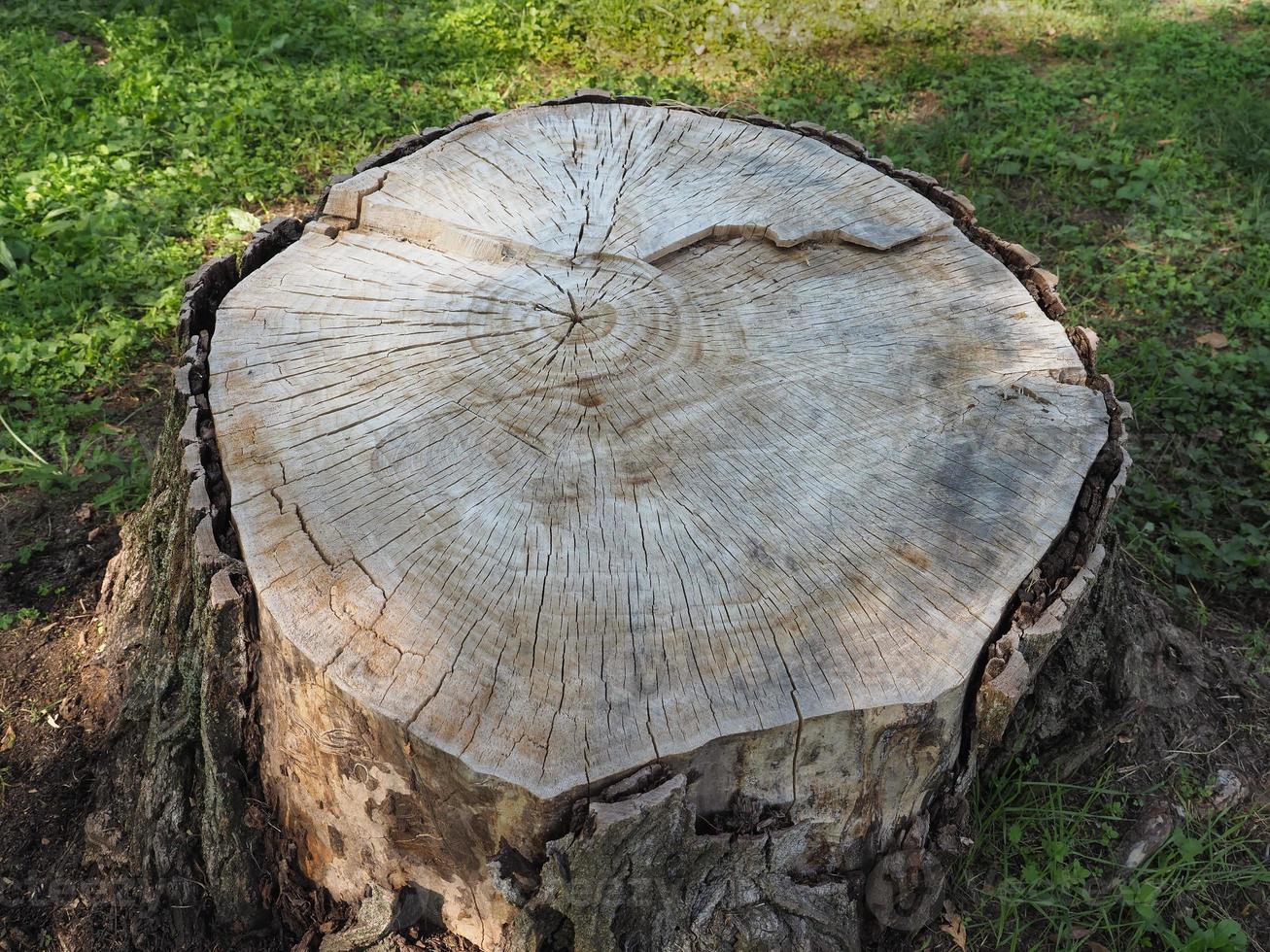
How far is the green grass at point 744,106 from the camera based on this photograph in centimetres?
350

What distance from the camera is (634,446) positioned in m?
2.04

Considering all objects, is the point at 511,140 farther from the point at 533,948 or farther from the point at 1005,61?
the point at 1005,61

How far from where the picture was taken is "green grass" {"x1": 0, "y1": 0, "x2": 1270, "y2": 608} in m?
3.50

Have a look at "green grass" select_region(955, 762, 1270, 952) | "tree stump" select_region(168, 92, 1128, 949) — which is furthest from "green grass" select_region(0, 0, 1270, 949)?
"tree stump" select_region(168, 92, 1128, 949)

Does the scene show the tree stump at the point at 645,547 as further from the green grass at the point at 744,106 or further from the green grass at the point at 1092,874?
the green grass at the point at 744,106

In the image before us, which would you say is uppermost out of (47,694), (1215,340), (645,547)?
(645,547)

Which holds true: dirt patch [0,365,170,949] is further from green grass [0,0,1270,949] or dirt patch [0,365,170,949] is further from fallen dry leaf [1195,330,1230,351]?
fallen dry leaf [1195,330,1230,351]

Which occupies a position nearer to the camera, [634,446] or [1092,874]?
[634,446]

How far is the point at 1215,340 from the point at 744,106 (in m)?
2.56

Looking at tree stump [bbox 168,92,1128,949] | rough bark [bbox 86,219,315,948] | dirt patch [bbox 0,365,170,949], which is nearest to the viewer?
tree stump [bbox 168,92,1128,949]

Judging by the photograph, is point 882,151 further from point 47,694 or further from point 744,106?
point 47,694

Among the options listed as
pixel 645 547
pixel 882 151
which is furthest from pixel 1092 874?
pixel 882 151

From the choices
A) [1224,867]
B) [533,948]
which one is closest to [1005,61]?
[1224,867]

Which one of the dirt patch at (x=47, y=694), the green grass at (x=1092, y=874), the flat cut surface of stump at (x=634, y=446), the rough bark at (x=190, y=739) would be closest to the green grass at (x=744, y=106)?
the dirt patch at (x=47, y=694)
